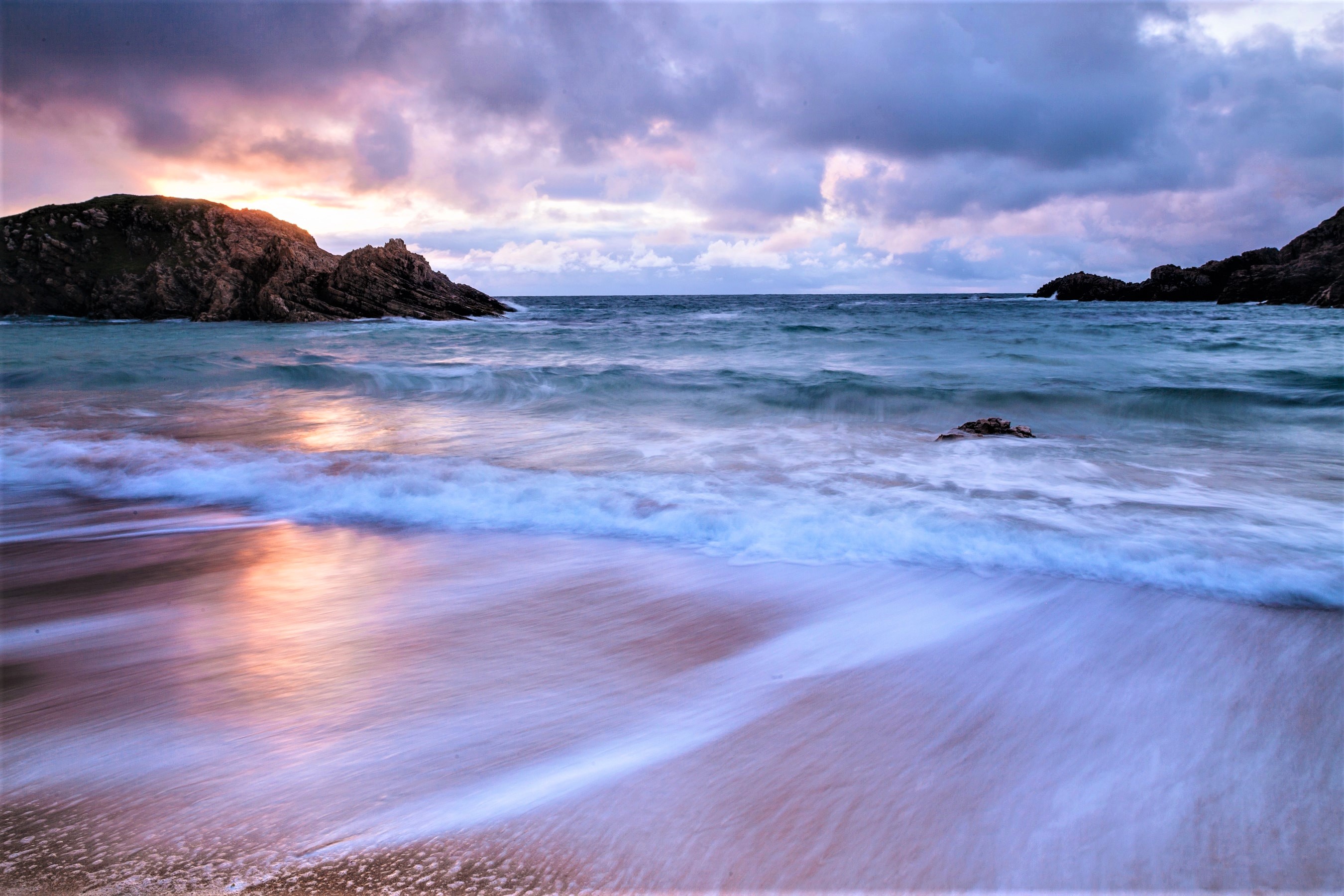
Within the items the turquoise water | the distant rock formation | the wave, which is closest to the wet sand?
the wave

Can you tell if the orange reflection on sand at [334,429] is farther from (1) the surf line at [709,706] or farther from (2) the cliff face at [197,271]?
(2) the cliff face at [197,271]

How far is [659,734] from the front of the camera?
6.30 feet

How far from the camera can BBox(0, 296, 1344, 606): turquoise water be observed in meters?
3.47

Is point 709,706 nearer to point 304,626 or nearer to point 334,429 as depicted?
point 304,626

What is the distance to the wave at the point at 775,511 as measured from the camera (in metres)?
3.13

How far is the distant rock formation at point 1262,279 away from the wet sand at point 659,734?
156 feet

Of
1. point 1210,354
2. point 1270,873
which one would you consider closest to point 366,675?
point 1270,873

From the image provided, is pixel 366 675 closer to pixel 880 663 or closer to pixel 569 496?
pixel 880 663

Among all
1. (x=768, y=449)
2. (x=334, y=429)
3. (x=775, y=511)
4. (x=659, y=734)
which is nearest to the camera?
(x=659, y=734)

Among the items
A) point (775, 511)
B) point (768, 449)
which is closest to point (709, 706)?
point (775, 511)

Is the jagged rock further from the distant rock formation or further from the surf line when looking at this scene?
the distant rock formation

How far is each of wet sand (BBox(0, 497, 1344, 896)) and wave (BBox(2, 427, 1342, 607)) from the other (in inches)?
10.5

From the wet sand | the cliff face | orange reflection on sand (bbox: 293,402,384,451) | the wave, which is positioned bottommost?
the wet sand

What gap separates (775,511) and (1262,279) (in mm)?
63194
